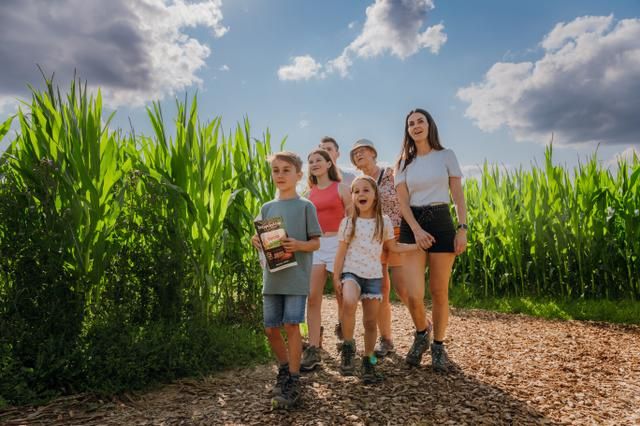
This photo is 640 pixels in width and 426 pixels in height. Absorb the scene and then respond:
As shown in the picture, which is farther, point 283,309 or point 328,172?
point 328,172

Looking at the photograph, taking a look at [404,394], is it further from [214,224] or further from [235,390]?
[214,224]

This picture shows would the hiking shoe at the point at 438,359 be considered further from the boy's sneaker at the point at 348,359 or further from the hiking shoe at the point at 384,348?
the boy's sneaker at the point at 348,359

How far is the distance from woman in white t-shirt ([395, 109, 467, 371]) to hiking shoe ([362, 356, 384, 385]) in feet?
1.55

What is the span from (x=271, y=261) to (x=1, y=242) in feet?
7.12

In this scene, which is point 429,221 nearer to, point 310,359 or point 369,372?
point 369,372

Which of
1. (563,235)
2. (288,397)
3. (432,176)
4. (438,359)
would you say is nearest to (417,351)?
(438,359)

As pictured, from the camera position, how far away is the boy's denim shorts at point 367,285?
3301 millimetres

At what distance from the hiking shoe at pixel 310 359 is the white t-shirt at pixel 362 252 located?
78cm

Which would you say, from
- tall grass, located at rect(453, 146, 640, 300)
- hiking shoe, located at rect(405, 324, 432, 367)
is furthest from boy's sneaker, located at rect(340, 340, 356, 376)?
tall grass, located at rect(453, 146, 640, 300)

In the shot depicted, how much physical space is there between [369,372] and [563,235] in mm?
4893

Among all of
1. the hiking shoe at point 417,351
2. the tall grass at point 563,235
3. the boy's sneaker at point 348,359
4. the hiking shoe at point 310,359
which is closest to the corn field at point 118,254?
the hiking shoe at point 310,359

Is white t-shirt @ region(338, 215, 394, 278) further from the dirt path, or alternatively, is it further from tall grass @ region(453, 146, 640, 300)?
tall grass @ region(453, 146, 640, 300)

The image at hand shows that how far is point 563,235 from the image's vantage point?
6988 mm

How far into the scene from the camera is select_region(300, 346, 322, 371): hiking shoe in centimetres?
364
